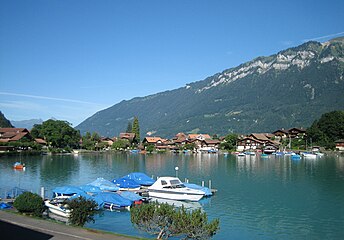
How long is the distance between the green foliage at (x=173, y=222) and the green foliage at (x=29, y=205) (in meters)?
6.93

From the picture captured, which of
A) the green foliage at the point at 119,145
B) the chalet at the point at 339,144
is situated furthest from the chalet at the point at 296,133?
the green foliage at the point at 119,145

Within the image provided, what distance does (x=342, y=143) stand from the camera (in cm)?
11175

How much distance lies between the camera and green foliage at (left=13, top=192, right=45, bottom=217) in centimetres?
1903

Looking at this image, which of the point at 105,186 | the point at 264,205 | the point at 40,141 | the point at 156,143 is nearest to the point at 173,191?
the point at 105,186

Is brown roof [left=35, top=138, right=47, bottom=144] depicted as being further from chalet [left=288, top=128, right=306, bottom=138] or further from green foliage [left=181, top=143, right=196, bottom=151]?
chalet [left=288, top=128, right=306, bottom=138]

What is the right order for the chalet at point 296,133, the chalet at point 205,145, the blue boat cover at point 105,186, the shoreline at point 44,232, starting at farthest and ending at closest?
the chalet at point 205,145 → the chalet at point 296,133 → the blue boat cover at point 105,186 → the shoreline at point 44,232

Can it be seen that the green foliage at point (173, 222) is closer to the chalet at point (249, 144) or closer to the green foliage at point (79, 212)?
the green foliage at point (79, 212)

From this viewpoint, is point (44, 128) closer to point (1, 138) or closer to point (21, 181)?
point (1, 138)

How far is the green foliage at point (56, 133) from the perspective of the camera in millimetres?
110269

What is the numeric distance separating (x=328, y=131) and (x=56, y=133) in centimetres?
8922

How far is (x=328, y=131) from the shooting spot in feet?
384

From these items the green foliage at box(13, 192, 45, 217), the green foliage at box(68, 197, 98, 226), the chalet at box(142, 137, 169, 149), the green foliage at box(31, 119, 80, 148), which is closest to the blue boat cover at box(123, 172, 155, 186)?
the green foliage at box(13, 192, 45, 217)

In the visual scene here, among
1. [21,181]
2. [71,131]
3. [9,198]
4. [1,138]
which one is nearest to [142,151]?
[71,131]

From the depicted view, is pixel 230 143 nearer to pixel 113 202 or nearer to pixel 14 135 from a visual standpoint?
pixel 14 135
